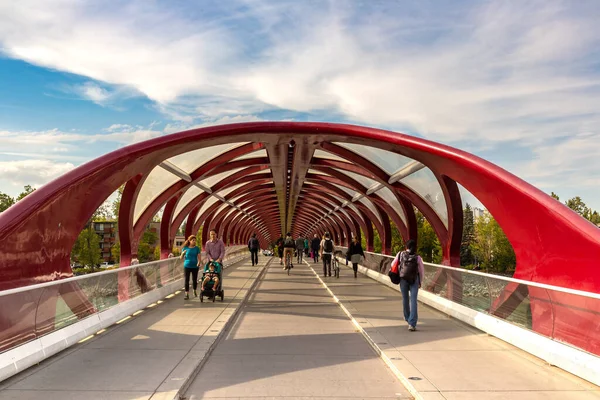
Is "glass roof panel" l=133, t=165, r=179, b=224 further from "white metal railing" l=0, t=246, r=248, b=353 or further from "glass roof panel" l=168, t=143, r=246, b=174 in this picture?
"white metal railing" l=0, t=246, r=248, b=353

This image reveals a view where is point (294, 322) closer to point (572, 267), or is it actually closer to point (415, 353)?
point (415, 353)

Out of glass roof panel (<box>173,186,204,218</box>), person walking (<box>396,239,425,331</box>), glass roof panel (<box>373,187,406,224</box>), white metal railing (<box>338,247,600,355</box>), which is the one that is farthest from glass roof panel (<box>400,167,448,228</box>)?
glass roof panel (<box>173,186,204,218</box>)

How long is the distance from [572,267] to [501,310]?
1.17m

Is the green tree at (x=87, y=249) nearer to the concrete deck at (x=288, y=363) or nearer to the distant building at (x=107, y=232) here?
the distant building at (x=107, y=232)

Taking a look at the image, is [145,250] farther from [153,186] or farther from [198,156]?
[198,156]

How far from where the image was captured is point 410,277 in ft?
27.8

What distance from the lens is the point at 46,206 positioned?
8.36 metres

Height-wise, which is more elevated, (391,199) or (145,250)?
(391,199)

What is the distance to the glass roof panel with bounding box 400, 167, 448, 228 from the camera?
52.7 ft

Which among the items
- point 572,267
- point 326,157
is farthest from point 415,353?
point 326,157

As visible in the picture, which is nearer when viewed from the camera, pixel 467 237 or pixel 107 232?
pixel 467 237

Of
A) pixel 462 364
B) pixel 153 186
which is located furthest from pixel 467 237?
pixel 462 364

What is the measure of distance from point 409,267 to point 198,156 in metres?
10.00

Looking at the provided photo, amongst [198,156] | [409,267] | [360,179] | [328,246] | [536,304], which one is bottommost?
[536,304]
